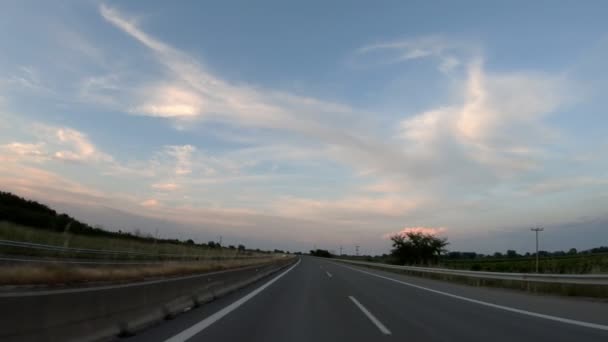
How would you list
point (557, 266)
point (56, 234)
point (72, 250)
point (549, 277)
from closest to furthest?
1. point (549, 277)
2. point (557, 266)
3. point (72, 250)
4. point (56, 234)

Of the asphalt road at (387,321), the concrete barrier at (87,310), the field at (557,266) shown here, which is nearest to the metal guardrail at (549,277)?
the asphalt road at (387,321)

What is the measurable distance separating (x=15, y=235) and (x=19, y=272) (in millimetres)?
15389

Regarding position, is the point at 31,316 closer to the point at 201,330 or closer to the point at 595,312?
the point at 201,330

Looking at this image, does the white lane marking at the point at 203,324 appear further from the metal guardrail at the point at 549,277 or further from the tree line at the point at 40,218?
the tree line at the point at 40,218

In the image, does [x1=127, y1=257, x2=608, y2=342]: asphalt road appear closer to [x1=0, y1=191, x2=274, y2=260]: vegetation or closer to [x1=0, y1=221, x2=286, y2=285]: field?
[x1=0, y1=221, x2=286, y2=285]: field

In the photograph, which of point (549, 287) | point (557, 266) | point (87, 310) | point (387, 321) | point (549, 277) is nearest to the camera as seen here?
point (87, 310)

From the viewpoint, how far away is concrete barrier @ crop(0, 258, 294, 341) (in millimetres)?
5031

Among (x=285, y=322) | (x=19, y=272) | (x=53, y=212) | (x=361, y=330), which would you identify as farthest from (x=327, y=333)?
(x=53, y=212)

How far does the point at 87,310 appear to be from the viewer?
6.59 m

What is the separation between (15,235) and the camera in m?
30.5

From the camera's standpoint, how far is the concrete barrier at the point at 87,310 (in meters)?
5.03

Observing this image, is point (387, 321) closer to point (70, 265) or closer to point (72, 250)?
point (70, 265)

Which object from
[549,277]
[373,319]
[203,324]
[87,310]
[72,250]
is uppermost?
[549,277]

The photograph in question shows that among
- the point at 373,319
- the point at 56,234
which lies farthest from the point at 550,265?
the point at 56,234
